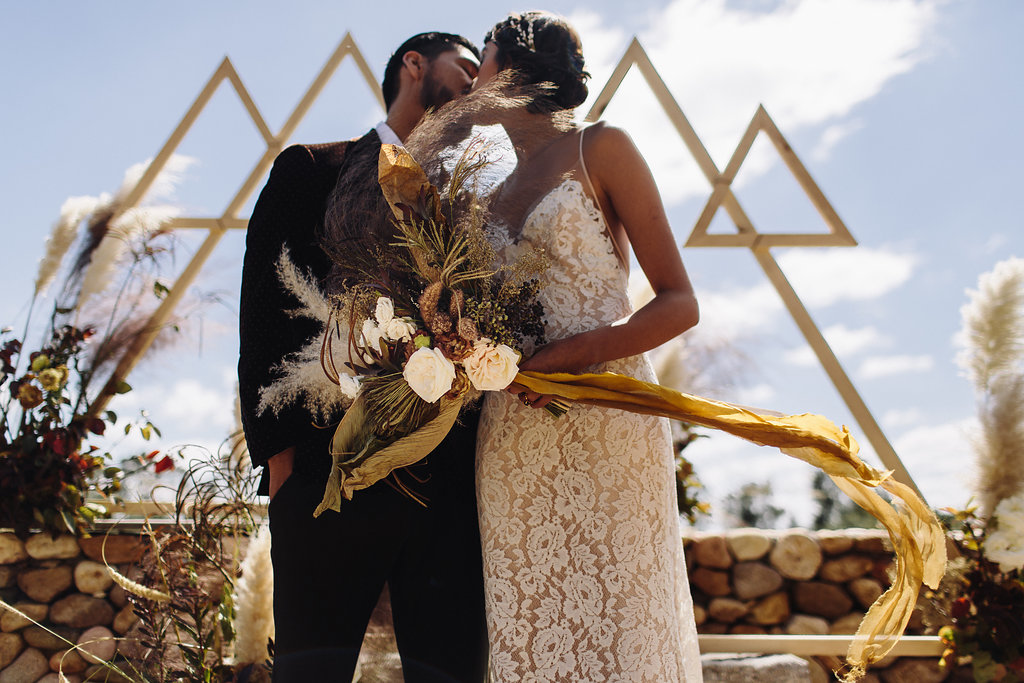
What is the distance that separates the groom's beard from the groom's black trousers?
1093 mm

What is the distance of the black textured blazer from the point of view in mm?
1796

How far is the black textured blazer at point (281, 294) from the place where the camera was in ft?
5.89

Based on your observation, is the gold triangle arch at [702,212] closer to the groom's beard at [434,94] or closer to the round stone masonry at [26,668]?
the round stone masonry at [26,668]

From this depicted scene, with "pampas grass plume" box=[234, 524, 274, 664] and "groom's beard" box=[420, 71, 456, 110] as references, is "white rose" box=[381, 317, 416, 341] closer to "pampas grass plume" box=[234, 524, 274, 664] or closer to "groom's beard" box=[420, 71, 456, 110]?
"groom's beard" box=[420, 71, 456, 110]

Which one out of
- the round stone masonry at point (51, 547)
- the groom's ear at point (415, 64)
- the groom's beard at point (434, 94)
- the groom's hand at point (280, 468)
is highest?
the groom's ear at point (415, 64)

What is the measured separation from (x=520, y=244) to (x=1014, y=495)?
116 inches

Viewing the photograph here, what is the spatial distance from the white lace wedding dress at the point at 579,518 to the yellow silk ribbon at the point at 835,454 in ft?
0.39

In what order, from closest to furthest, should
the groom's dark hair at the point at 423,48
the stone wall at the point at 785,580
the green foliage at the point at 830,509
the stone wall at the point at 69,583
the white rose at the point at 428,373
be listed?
1. the white rose at the point at 428,373
2. the groom's dark hair at the point at 423,48
3. the stone wall at the point at 69,583
4. the stone wall at the point at 785,580
5. the green foliage at the point at 830,509

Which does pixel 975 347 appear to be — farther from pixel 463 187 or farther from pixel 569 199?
pixel 463 187

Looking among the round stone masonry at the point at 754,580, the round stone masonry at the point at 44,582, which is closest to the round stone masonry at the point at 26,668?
the round stone masonry at the point at 44,582

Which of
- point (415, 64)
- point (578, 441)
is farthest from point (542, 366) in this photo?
point (415, 64)

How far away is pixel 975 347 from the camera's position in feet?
12.2

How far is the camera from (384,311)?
57.6 inches

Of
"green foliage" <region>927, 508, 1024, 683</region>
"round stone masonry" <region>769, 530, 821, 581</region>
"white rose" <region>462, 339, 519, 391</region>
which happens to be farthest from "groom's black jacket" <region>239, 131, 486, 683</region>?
"round stone masonry" <region>769, 530, 821, 581</region>
